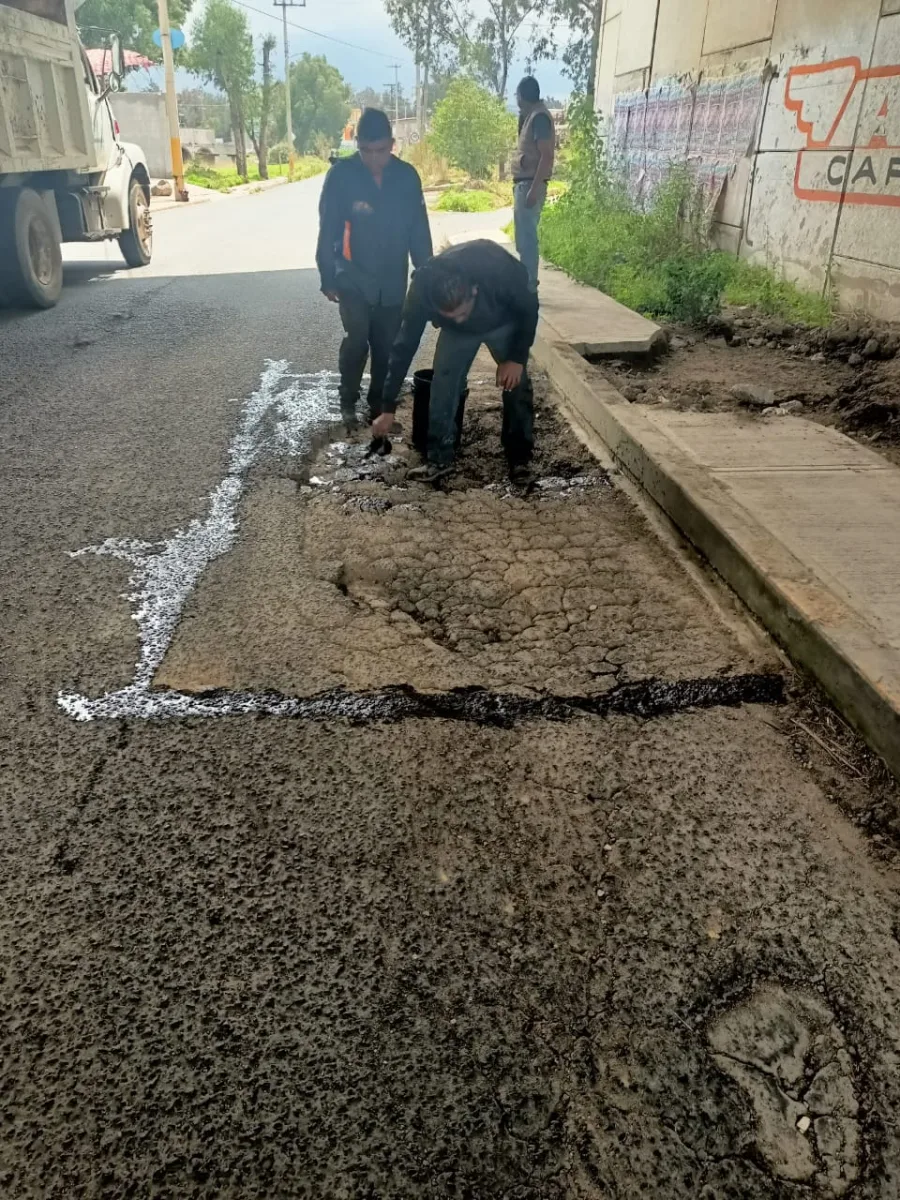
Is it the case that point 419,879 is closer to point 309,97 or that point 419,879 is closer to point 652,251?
point 652,251

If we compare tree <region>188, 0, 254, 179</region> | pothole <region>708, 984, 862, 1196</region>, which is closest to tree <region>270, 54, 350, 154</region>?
tree <region>188, 0, 254, 179</region>

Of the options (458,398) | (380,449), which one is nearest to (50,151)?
(380,449)

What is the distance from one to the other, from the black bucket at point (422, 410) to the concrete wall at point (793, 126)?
3732 millimetres

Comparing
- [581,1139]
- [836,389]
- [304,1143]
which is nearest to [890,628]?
[581,1139]

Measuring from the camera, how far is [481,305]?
14.2 ft

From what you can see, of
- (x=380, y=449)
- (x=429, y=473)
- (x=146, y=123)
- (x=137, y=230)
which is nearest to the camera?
(x=429, y=473)

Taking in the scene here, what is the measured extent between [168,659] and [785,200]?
7.56m

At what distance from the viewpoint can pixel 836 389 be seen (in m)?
5.75

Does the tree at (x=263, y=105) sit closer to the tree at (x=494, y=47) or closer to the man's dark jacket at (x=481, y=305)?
the tree at (x=494, y=47)

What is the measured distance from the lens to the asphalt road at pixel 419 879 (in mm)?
1531

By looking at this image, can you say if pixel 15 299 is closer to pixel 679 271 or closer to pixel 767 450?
pixel 679 271

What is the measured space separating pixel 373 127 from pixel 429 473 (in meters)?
1.96

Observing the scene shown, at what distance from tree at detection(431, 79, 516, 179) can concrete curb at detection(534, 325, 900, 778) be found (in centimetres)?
2917

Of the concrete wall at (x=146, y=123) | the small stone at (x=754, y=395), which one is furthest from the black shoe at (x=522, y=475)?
the concrete wall at (x=146, y=123)
